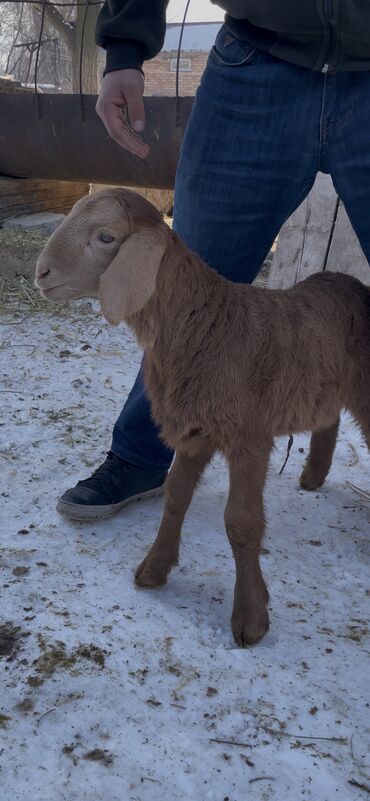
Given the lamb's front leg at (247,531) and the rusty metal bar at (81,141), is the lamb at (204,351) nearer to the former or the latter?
the lamb's front leg at (247,531)

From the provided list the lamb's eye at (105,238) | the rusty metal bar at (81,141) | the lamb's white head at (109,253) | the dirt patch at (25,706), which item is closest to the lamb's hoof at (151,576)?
the dirt patch at (25,706)

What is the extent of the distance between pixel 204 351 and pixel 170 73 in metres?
23.2

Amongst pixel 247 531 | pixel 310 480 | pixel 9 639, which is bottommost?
pixel 9 639

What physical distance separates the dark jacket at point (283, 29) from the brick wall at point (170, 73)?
65.0 ft

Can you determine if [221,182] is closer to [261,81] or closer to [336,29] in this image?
[261,81]

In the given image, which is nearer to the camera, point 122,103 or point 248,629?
point 248,629

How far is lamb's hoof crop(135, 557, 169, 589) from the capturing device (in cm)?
242

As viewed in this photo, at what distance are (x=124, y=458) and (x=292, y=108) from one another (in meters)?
1.53

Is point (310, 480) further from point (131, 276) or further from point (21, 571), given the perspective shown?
point (131, 276)

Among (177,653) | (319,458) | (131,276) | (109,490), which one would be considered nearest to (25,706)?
(177,653)

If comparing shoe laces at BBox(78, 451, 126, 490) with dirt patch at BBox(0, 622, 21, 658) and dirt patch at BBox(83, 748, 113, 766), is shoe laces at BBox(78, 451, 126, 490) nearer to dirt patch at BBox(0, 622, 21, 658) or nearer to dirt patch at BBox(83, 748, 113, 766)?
dirt patch at BBox(0, 622, 21, 658)

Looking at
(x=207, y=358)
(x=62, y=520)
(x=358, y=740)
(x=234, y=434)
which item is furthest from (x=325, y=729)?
(x=62, y=520)

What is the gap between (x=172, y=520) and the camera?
246 centimetres

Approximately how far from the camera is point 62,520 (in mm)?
2781
